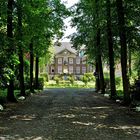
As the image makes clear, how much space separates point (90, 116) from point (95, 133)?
5118mm

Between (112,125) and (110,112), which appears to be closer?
(112,125)

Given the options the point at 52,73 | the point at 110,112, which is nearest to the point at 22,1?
the point at 110,112

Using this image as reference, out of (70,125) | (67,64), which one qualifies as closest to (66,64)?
(67,64)

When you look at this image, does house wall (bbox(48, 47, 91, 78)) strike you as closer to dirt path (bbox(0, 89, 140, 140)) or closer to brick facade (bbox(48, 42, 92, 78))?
brick facade (bbox(48, 42, 92, 78))

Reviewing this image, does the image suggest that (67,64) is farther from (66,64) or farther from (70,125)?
(70,125)

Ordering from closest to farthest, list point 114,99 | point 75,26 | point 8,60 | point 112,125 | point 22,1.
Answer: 1. point 112,125
2. point 8,60
3. point 22,1
4. point 114,99
5. point 75,26

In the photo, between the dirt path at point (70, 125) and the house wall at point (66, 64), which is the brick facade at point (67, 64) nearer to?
the house wall at point (66, 64)

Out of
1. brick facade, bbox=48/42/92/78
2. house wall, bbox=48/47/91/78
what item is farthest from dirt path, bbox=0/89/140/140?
house wall, bbox=48/47/91/78

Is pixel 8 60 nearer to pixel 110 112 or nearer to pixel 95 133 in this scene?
pixel 110 112

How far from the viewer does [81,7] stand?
37281mm

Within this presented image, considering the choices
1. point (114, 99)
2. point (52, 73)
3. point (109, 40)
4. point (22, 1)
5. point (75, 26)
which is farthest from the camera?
point (52, 73)

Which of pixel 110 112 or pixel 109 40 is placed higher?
pixel 109 40

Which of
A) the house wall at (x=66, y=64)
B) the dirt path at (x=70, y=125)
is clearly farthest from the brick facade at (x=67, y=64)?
the dirt path at (x=70, y=125)

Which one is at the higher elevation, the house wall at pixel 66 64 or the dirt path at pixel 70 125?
the house wall at pixel 66 64
